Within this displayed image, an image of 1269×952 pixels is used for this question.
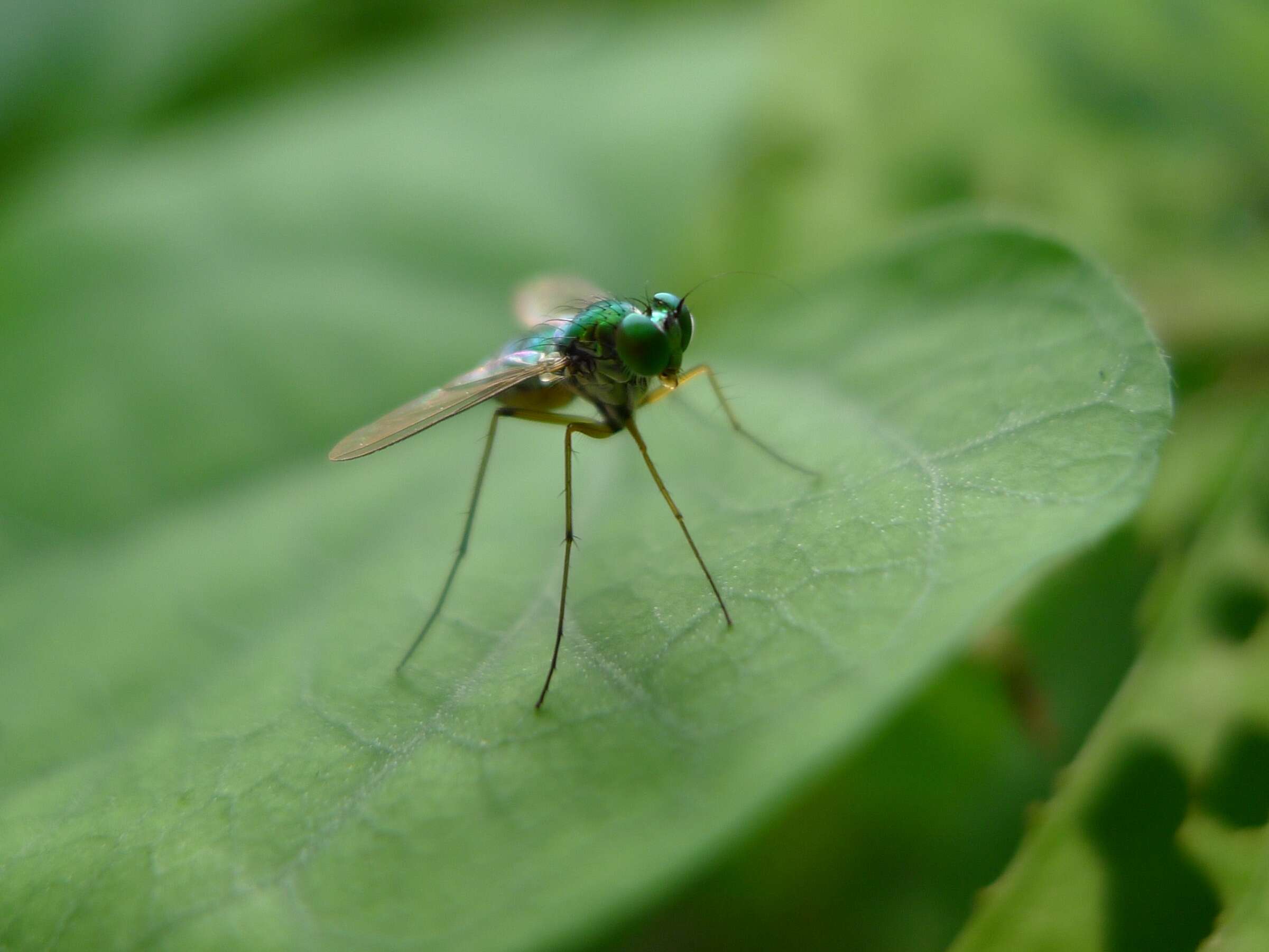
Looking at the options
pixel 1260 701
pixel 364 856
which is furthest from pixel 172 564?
pixel 1260 701

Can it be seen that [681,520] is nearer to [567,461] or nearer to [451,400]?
[567,461]

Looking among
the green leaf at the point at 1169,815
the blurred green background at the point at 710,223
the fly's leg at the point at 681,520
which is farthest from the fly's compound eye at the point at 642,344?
the green leaf at the point at 1169,815

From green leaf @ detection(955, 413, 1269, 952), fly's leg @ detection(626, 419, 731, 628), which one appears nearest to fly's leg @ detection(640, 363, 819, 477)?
fly's leg @ detection(626, 419, 731, 628)

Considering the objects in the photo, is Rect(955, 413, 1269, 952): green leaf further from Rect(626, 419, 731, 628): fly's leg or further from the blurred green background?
Rect(626, 419, 731, 628): fly's leg

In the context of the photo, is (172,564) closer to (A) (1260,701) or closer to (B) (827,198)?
(B) (827,198)

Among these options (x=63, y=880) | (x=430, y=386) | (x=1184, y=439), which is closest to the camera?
(x=63, y=880)

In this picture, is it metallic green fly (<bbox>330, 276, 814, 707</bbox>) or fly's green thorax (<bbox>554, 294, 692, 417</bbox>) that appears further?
fly's green thorax (<bbox>554, 294, 692, 417</bbox>)
